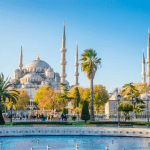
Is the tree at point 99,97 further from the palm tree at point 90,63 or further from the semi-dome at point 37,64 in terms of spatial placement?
the semi-dome at point 37,64

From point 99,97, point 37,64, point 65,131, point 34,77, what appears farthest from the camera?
point 37,64

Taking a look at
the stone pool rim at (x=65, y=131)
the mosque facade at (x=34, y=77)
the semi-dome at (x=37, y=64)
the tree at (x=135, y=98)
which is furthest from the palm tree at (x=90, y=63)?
the semi-dome at (x=37, y=64)

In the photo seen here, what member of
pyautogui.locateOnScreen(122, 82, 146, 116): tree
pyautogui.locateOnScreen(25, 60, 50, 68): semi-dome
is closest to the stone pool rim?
pyautogui.locateOnScreen(122, 82, 146, 116): tree

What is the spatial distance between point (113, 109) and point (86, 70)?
9880 millimetres

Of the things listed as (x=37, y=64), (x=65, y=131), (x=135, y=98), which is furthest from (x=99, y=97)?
(x=37, y=64)

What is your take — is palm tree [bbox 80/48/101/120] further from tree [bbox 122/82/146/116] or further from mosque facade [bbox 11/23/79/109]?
mosque facade [bbox 11/23/79/109]

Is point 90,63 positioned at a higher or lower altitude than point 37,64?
lower

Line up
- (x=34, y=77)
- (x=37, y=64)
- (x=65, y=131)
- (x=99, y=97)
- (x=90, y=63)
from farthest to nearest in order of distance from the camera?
(x=37, y=64) < (x=34, y=77) < (x=99, y=97) < (x=90, y=63) < (x=65, y=131)

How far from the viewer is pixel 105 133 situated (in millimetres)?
18344

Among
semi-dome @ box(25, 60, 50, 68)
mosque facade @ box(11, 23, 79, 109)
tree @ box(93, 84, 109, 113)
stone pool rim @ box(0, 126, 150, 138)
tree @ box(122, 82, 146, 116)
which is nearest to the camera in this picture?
stone pool rim @ box(0, 126, 150, 138)

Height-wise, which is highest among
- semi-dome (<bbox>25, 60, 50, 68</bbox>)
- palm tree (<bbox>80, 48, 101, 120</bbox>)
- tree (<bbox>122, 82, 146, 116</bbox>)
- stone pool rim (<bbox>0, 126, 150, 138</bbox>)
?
semi-dome (<bbox>25, 60, 50, 68</bbox>)

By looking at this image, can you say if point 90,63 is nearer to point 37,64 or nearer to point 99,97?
point 99,97

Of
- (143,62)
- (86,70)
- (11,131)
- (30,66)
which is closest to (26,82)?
(30,66)

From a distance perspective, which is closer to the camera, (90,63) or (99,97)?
(90,63)
